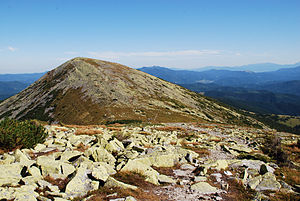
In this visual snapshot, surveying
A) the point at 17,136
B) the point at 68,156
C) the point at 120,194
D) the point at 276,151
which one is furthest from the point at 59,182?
the point at 276,151

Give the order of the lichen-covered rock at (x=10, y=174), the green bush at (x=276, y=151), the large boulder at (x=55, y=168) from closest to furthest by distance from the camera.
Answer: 1. the lichen-covered rock at (x=10, y=174)
2. the large boulder at (x=55, y=168)
3. the green bush at (x=276, y=151)

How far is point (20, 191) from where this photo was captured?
7.64 metres

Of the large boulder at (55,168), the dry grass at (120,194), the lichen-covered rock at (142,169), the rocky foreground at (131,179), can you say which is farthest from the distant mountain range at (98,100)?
the dry grass at (120,194)

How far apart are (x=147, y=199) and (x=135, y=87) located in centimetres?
8366

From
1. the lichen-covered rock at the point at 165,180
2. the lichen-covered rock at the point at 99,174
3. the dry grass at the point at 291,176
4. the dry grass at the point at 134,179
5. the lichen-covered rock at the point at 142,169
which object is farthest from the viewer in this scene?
the dry grass at the point at 291,176

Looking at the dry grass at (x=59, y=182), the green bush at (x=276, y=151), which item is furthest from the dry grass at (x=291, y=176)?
the dry grass at (x=59, y=182)

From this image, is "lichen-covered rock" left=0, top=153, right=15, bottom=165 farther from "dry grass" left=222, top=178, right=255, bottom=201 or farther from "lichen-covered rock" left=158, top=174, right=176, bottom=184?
"dry grass" left=222, top=178, right=255, bottom=201

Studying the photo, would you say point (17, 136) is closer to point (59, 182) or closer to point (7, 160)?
point (7, 160)

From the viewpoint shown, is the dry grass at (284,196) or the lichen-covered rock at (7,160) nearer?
the dry grass at (284,196)

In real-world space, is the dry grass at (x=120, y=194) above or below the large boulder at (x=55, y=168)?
below

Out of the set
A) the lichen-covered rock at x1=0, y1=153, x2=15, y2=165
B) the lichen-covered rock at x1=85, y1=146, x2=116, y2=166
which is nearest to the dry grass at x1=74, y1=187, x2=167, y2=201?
the lichen-covered rock at x1=85, y1=146, x2=116, y2=166

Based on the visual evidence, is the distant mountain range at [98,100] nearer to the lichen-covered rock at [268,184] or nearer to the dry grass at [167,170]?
the dry grass at [167,170]

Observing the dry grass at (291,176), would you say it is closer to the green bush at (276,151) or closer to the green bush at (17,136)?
the green bush at (276,151)

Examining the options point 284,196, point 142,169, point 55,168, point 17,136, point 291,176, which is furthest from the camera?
point 17,136
